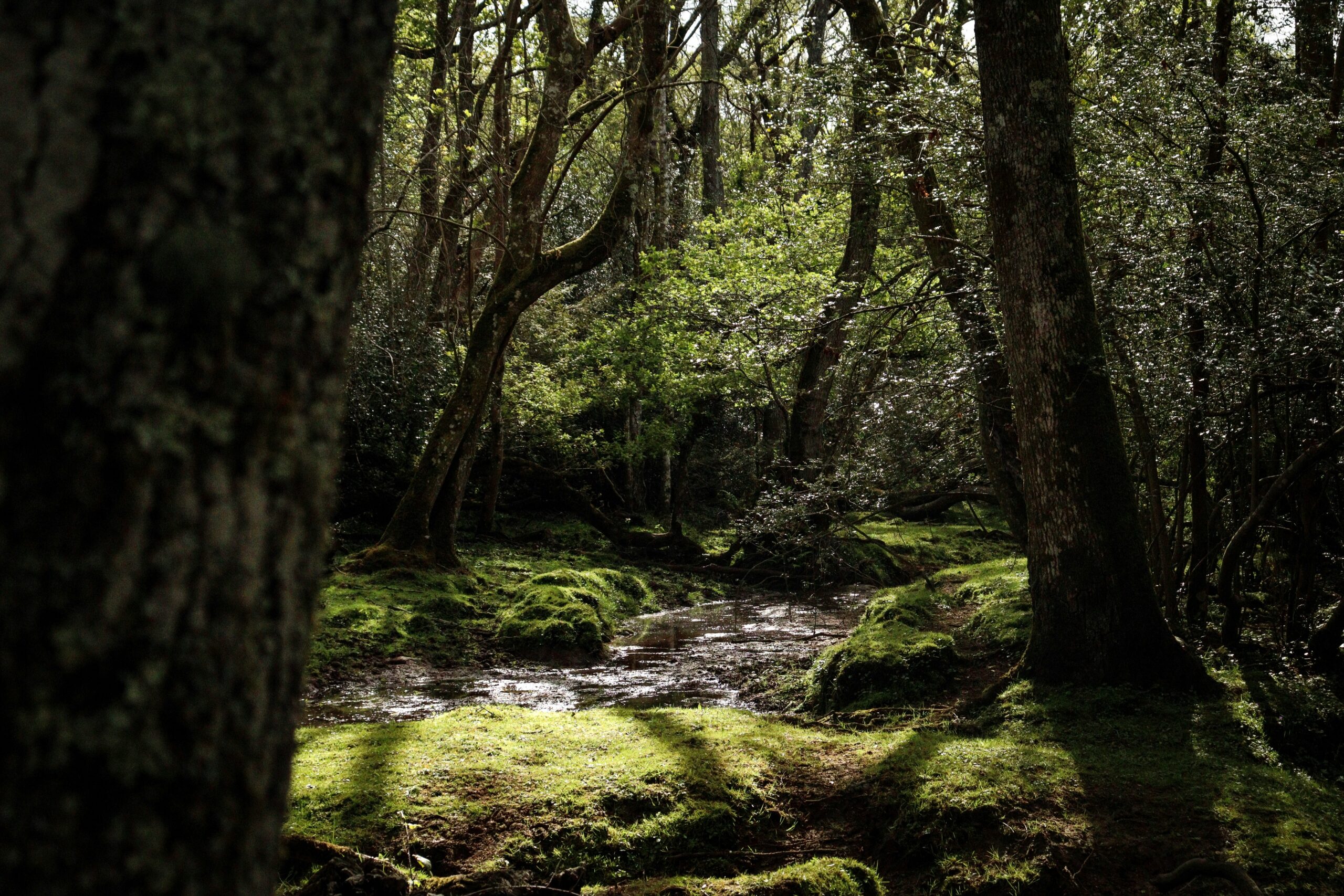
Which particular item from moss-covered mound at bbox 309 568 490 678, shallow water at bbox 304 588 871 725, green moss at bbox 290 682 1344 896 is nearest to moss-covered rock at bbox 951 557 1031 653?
shallow water at bbox 304 588 871 725

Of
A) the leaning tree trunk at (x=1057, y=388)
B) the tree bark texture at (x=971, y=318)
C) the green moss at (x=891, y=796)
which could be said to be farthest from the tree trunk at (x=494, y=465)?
the green moss at (x=891, y=796)

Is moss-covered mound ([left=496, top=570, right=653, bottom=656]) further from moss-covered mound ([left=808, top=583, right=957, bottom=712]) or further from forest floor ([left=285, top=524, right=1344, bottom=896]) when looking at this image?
forest floor ([left=285, top=524, right=1344, bottom=896])

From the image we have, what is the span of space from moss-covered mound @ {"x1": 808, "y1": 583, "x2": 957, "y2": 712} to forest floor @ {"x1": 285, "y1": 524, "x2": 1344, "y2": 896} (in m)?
0.59

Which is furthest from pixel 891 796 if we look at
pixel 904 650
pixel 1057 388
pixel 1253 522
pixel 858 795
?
pixel 1253 522

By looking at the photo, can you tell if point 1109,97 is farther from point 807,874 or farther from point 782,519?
point 807,874

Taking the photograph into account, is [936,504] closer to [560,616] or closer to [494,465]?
[494,465]

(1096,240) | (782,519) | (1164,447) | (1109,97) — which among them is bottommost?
(782,519)

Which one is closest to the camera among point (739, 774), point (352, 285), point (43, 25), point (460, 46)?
point (43, 25)

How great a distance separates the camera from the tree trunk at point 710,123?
21.0 metres

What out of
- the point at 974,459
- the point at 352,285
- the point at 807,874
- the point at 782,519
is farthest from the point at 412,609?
the point at 352,285

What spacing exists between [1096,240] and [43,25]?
7.27 meters

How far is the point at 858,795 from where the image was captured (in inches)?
167

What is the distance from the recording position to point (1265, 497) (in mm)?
5156

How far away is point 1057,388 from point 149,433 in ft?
17.8
